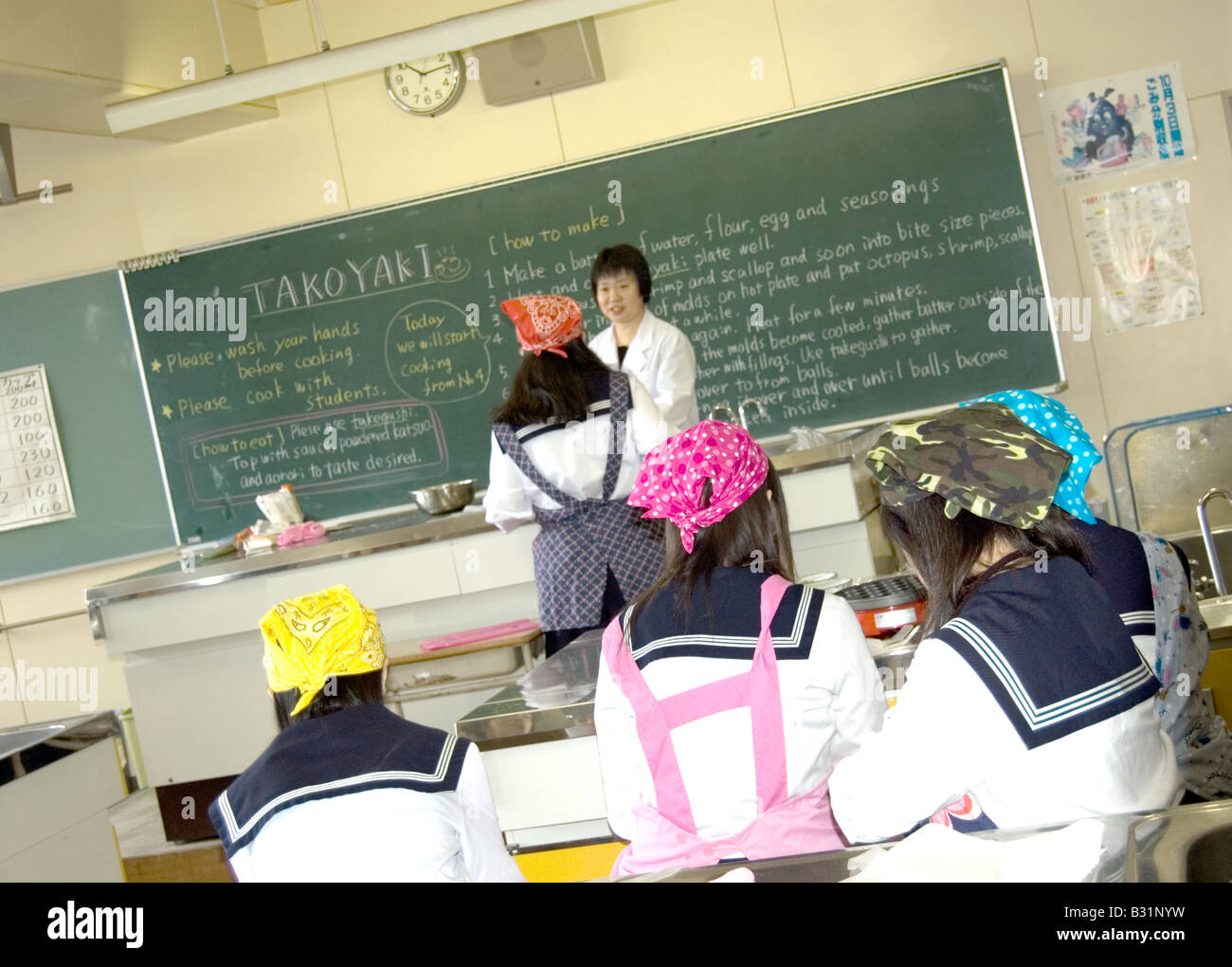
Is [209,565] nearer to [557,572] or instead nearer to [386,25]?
[557,572]

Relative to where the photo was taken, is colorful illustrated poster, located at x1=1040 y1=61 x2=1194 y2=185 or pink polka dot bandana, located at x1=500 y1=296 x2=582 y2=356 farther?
colorful illustrated poster, located at x1=1040 y1=61 x2=1194 y2=185

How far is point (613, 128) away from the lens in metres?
4.39

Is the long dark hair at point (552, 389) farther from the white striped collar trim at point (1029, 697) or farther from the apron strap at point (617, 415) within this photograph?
the white striped collar trim at point (1029, 697)

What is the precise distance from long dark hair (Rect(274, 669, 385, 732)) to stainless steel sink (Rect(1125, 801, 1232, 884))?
0.93m

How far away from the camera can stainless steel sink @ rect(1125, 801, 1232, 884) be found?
2.26ft

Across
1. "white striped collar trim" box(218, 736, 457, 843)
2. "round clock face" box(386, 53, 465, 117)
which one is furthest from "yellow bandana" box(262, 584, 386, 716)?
"round clock face" box(386, 53, 465, 117)

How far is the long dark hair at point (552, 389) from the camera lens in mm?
2600

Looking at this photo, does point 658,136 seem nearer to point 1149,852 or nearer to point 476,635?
point 476,635

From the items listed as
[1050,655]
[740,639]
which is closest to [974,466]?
[1050,655]

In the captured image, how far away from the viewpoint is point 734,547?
150 cm

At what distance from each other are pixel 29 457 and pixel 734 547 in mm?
4133

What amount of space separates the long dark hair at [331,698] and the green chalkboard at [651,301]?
308 centimetres

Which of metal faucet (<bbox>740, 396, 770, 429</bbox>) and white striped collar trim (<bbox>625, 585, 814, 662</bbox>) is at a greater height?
metal faucet (<bbox>740, 396, 770, 429</bbox>)

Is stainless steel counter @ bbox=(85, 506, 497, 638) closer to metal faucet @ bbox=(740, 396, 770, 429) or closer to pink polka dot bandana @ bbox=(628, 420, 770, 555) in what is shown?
metal faucet @ bbox=(740, 396, 770, 429)
